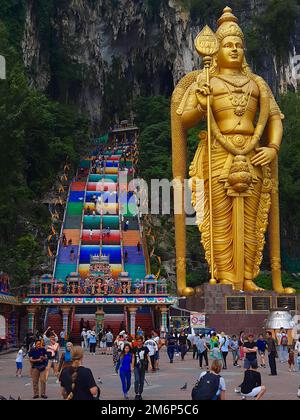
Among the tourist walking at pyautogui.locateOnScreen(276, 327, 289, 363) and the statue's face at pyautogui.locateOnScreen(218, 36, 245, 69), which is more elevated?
the statue's face at pyautogui.locateOnScreen(218, 36, 245, 69)

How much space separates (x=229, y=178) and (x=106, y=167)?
21.1 m

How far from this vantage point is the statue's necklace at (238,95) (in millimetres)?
20812

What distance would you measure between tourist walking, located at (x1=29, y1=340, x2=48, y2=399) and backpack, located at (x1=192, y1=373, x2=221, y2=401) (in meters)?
3.73

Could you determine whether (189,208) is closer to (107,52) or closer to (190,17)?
(190,17)

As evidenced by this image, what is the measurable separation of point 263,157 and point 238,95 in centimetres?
218

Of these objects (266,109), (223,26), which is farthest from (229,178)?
(223,26)

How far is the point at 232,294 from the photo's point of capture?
19.3 meters

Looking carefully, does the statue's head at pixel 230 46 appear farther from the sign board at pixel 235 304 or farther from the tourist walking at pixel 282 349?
the tourist walking at pixel 282 349

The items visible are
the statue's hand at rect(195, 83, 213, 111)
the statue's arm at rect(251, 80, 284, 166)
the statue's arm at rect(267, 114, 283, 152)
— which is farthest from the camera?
the statue's arm at rect(267, 114, 283, 152)

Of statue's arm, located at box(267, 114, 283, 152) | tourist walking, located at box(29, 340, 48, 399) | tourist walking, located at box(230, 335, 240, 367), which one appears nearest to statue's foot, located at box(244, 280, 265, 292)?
statue's arm, located at box(267, 114, 283, 152)

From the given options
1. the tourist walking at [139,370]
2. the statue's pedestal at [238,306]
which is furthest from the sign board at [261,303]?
the tourist walking at [139,370]

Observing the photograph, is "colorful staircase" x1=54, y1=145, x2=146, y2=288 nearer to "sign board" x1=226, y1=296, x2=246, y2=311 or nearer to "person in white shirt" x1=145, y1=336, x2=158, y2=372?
"sign board" x1=226, y1=296, x2=246, y2=311

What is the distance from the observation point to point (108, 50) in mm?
50062

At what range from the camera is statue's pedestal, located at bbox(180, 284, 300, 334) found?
1880 cm
